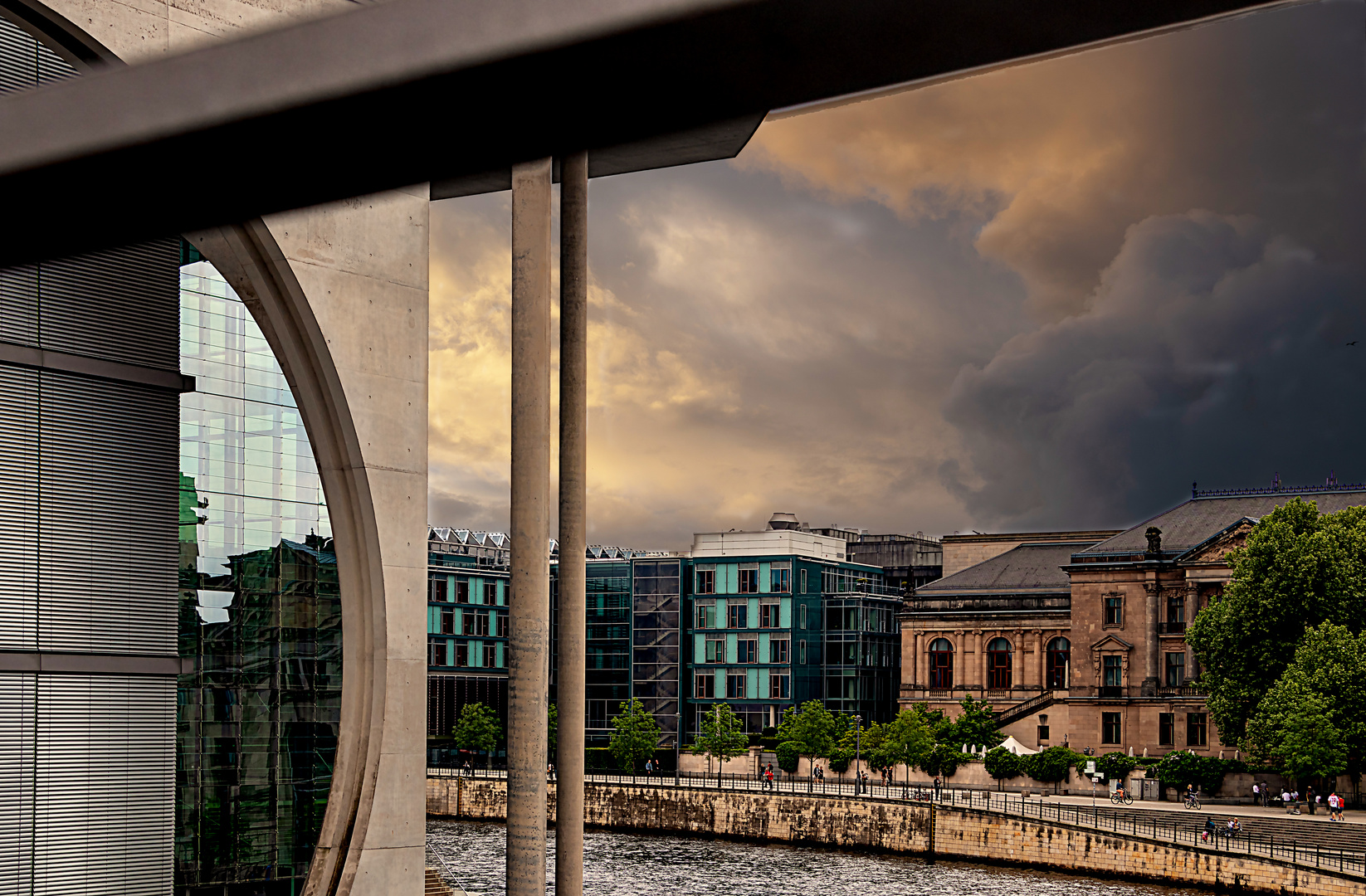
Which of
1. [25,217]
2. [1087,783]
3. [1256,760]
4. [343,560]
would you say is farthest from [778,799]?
[25,217]

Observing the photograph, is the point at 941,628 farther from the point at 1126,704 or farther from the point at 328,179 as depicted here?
the point at 328,179

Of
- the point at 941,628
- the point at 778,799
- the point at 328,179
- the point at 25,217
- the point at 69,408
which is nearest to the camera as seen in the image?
the point at 328,179

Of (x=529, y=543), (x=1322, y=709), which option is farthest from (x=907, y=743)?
(x=529, y=543)

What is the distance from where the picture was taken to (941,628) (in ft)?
288

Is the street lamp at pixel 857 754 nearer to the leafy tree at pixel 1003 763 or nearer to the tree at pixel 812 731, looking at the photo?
the tree at pixel 812 731

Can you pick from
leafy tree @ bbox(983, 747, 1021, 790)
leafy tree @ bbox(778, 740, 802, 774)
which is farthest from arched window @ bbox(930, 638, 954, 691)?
leafy tree @ bbox(983, 747, 1021, 790)

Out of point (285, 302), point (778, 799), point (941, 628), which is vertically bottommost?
point (778, 799)

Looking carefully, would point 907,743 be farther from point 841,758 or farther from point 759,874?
point 759,874

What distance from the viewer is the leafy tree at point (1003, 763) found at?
233 feet

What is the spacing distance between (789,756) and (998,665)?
16.0m

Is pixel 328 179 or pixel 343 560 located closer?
pixel 328 179

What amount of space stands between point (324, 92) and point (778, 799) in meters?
68.1

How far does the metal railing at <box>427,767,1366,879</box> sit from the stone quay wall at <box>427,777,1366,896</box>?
44cm

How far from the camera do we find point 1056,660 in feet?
278
